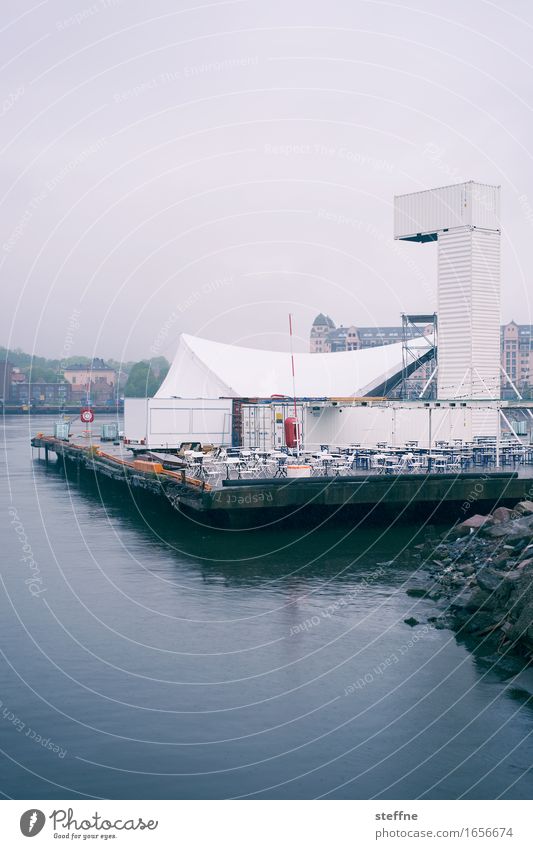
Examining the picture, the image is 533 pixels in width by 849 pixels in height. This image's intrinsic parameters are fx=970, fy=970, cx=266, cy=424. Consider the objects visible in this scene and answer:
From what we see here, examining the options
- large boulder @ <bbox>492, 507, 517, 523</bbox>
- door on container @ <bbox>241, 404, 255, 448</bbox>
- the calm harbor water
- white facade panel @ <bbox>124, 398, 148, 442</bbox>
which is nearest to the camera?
the calm harbor water

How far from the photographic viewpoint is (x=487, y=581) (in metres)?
24.5

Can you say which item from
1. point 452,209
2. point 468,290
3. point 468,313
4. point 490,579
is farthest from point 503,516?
point 452,209

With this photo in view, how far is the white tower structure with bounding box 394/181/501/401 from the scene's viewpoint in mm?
57062

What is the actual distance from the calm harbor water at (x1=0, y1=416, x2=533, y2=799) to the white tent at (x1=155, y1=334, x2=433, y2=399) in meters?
32.3

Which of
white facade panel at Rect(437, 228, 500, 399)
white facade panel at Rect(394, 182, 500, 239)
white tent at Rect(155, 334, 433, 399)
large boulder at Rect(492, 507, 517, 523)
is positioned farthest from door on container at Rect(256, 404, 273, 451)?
large boulder at Rect(492, 507, 517, 523)

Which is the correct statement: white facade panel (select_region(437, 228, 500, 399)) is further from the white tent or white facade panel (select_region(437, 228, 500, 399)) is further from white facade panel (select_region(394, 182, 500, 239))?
the white tent

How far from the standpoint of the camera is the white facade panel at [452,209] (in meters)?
57.2

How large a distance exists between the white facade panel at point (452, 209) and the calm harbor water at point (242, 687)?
2990 centimetres

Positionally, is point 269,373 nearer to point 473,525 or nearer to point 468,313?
point 468,313

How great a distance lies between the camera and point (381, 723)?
703 inches

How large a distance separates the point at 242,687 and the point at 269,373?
49.6 meters

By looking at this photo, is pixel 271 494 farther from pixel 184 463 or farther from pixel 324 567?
pixel 184 463
